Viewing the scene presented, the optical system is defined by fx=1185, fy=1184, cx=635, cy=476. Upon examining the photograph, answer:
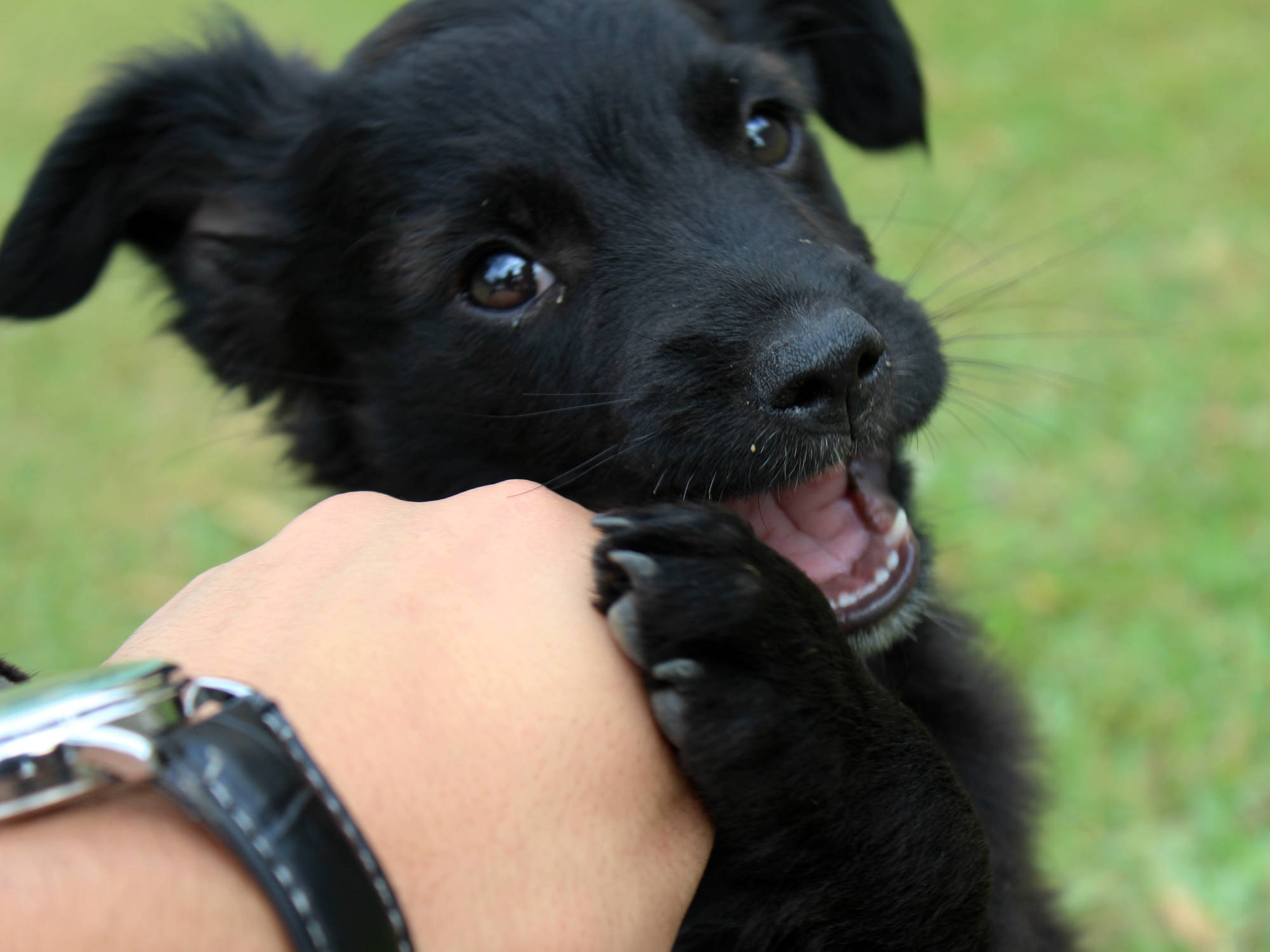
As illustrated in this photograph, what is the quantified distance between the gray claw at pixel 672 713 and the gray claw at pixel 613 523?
0.73 feet

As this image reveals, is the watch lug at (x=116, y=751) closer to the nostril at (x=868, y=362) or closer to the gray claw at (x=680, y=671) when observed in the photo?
the gray claw at (x=680, y=671)

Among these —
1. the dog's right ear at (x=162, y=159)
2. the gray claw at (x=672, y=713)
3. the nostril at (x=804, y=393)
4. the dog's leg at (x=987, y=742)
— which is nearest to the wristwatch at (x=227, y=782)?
the gray claw at (x=672, y=713)

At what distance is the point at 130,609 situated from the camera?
4672 mm

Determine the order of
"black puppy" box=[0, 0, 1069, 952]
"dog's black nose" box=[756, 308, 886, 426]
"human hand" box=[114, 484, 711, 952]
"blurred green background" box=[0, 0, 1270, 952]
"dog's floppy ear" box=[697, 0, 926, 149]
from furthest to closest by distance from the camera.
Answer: "blurred green background" box=[0, 0, 1270, 952] < "dog's floppy ear" box=[697, 0, 926, 149] < "dog's black nose" box=[756, 308, 886, 426] < "black puppy" box=[0, 0, 1069, 952] < "human hand" box=[114, 484, 711, 952]

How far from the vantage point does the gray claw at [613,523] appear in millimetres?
1573

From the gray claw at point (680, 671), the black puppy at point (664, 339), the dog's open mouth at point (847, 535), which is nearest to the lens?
the gray claw at point (680, 671)

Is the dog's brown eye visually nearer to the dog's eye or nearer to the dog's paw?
the dog's eye

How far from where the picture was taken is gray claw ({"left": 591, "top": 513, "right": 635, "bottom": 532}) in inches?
61.9

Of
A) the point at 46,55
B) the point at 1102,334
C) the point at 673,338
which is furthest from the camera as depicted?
the point at 46,55

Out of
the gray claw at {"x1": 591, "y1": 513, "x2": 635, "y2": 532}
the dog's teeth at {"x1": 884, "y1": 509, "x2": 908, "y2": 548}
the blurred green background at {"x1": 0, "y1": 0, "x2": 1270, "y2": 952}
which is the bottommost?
the blurred green background at {"x1": 0, "y1": 0, "x2": 1270, "y2": 952}

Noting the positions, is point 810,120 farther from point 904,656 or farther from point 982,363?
point 904,656

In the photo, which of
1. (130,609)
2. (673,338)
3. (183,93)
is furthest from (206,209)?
(130,609)

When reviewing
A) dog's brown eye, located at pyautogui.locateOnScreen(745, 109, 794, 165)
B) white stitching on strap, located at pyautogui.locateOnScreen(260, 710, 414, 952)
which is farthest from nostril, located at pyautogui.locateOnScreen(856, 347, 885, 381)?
white stitching on strap, located at pyautogui.locateOnScreen(260, 710, 414, 952)

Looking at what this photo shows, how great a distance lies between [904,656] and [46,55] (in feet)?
46.5
